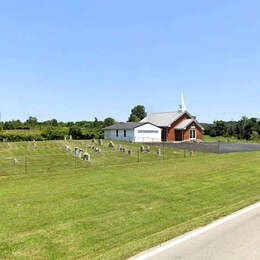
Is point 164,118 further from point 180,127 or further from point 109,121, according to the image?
point 109,121

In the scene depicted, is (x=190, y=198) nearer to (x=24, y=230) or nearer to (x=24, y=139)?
(x=24, y=230)

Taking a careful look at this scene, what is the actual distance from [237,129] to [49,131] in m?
40.9

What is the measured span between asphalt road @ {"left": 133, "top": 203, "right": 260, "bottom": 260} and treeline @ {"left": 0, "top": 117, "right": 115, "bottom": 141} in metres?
51.6

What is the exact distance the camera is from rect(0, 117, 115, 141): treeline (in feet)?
→ 191

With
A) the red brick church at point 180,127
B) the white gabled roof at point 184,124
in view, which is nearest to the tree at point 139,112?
the red brick church at point 180,127

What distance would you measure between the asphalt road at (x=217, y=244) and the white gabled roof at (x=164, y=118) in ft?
164

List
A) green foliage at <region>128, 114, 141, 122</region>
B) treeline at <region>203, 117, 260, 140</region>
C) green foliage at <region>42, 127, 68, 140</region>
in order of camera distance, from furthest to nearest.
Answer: green foliage at <region>128, 114, 141, 122</region>, treeline at <region>203, 117, 260, 140</region>, green foliage at <region>42, 127, 68, 140</region>

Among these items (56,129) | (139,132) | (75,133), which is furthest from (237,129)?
(56,129)

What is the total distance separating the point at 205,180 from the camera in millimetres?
18578

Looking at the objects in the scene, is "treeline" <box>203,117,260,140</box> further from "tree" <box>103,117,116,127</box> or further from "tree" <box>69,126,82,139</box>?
"tree" <box>69,126,82,139</box>

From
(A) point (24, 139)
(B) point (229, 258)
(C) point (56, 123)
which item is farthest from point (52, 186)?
(C) point (56, 123)

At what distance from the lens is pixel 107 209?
38.7ft

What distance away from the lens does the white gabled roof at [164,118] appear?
60.3m

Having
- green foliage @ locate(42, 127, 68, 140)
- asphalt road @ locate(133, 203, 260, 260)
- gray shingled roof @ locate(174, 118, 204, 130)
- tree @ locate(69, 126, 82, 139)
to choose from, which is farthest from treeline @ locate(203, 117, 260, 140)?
asphalt road @ locate(133, 203, 260, 260)
